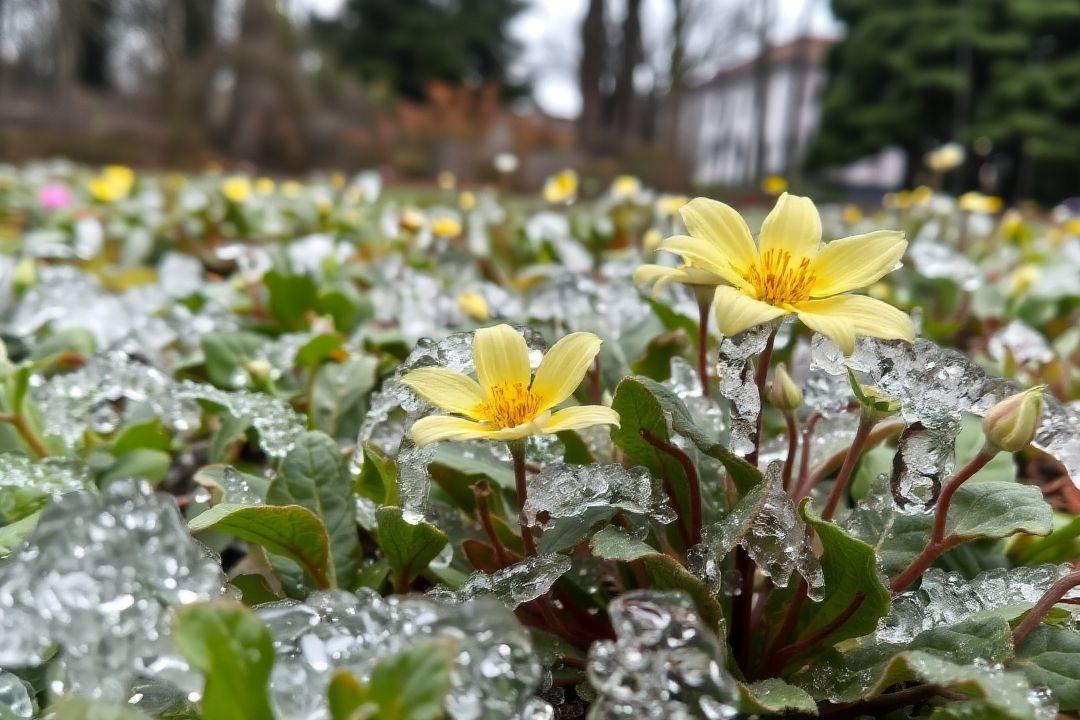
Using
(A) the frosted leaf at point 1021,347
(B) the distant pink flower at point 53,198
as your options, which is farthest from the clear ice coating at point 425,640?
(B) the distant pink flower at point 53,198

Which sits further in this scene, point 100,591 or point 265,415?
point 265,415

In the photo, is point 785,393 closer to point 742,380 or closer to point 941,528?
point 742,380

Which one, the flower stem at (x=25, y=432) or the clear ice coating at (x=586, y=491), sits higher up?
the clear ice coating at (x=586, y=491)

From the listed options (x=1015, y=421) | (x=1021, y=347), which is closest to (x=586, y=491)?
(x=1015, y=421)

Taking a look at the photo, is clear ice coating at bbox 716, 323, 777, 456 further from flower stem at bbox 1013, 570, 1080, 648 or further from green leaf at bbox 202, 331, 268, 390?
green leaf at bbox 202, 331, 268, 390

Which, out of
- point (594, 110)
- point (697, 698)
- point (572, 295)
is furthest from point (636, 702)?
point (594, 110)

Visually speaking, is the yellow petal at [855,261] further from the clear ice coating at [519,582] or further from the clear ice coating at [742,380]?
the clear ice coating at [519,582]
